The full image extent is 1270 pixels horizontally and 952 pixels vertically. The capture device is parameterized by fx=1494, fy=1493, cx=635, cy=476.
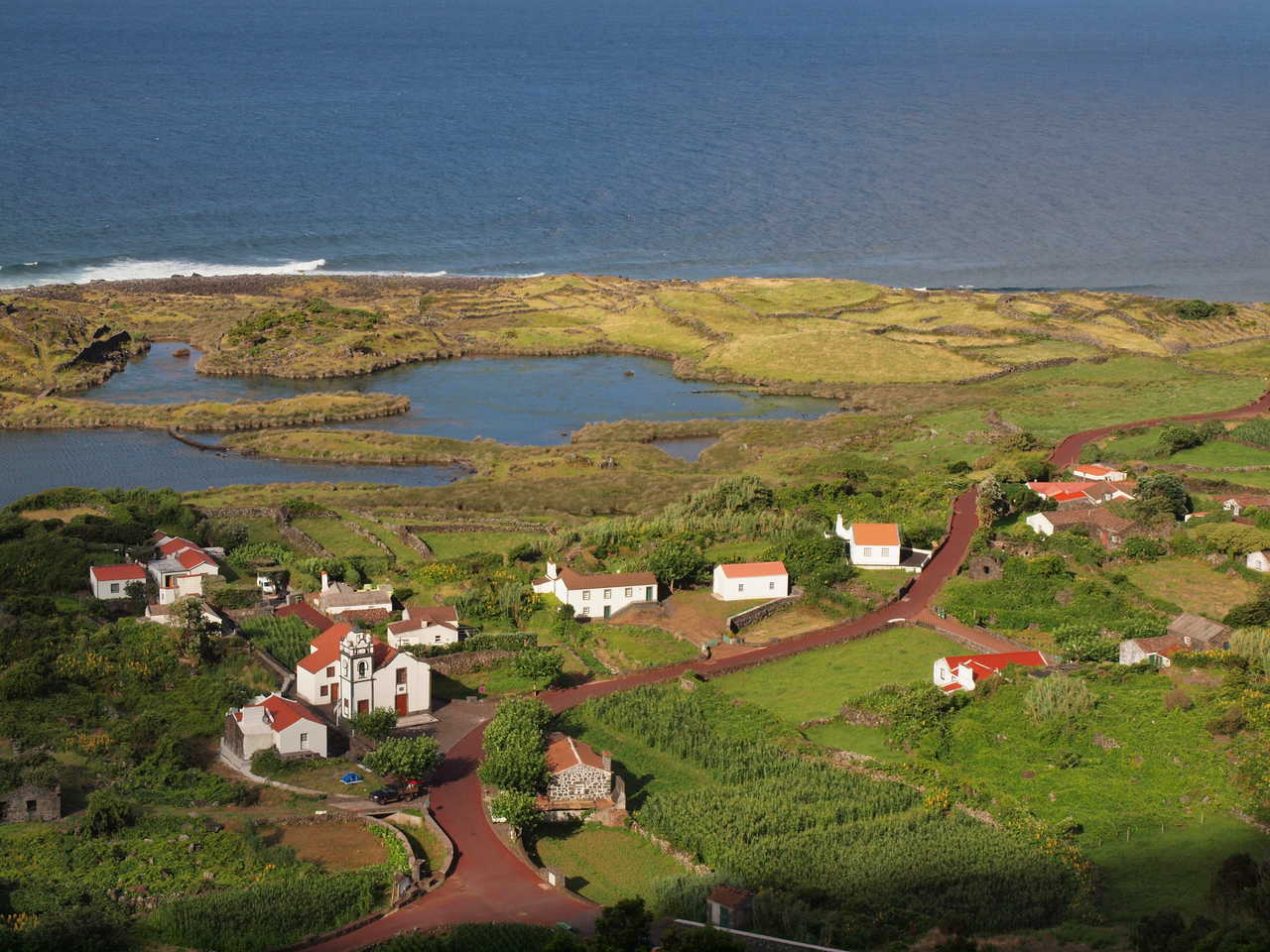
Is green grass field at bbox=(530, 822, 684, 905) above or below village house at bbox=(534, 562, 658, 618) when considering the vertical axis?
below

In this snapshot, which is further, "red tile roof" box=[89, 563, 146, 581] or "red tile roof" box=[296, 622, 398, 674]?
"red tile roof" box=[89, 563, 146, 581]

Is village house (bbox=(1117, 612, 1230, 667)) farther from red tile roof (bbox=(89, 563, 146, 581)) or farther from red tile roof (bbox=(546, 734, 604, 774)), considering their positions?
red tile roof (bbox=(89, 563, 146, 581))

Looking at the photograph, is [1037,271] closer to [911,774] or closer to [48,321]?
[48,321]

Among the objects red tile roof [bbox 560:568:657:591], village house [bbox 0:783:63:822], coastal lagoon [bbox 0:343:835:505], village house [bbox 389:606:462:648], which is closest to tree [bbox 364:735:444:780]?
village house [bbox 0:783:63:822]

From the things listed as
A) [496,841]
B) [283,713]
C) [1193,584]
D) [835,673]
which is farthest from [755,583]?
[496,841]

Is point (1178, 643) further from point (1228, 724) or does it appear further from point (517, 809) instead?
point (517, 809)

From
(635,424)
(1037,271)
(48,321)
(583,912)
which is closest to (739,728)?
(583,912)
